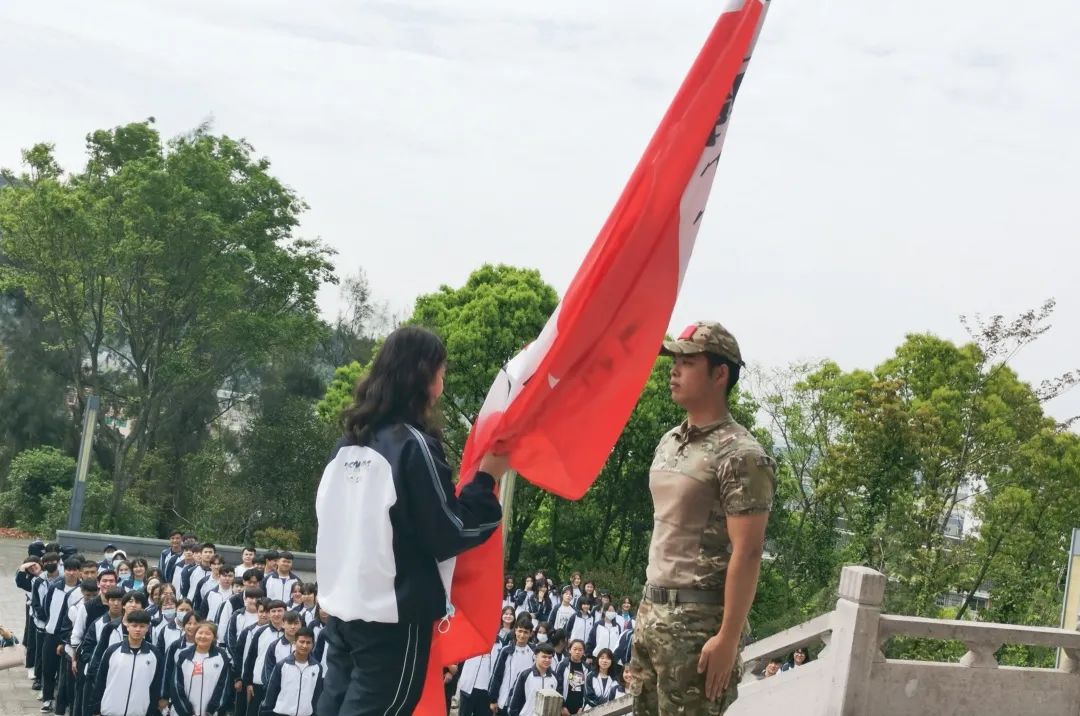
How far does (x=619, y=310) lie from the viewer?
4.11m

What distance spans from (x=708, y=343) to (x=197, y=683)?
9.00 meters

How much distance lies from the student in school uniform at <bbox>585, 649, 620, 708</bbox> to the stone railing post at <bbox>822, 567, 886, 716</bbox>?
261 inches

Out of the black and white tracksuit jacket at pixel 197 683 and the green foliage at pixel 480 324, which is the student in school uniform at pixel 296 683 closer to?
the black and white tracksuit jacket at pixel 197 683

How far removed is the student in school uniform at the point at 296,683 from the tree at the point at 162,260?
20.2 meters

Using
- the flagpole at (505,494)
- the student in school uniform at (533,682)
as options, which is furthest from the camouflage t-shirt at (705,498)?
the student in school uniform at (533,682)

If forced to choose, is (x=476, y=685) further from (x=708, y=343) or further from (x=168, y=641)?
(x=708, y=343)

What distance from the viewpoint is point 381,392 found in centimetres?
362

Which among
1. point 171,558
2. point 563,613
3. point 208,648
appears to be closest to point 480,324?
point 563,613

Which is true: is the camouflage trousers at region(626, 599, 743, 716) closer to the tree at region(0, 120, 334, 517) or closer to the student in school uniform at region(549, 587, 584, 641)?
the student in school uniform at region(549, 587, 584, 641)

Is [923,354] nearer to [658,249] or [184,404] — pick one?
[184,404]

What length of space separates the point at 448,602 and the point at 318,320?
3301 cm

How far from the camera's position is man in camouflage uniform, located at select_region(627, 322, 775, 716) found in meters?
3.57

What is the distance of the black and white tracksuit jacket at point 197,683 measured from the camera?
1107 cm

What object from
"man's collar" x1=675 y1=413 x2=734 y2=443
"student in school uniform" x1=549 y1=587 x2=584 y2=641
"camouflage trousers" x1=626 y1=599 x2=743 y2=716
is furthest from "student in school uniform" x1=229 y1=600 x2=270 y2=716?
"man's collar" x1=675 y1=413 x2=734 y2=443
